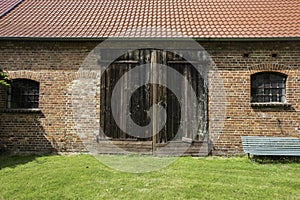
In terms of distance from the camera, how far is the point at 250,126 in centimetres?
754

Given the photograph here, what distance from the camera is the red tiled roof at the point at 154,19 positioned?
7.83 metres

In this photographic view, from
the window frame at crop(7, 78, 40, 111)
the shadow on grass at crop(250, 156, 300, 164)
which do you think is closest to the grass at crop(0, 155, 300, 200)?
the shadow on grass at crop(250, 156, 300, 164)

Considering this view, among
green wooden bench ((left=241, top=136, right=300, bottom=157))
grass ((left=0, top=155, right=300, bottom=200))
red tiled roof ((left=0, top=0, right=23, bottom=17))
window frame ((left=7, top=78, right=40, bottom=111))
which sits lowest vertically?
grass ((left=0, top=155, right=300, bottom=200))

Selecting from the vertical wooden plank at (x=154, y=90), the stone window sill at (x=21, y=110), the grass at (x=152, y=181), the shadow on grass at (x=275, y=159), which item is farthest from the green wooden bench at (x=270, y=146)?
the stone window sill at (x=21, y=110)

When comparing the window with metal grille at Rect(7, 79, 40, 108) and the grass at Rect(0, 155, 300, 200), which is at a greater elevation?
the window with metal grille at Rect(7, 79, 40, 108)

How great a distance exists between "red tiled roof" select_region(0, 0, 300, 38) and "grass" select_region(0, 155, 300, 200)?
151 inches

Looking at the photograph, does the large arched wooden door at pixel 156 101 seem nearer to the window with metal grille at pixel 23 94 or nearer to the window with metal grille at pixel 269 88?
the window with metal grille at pixel 269 88

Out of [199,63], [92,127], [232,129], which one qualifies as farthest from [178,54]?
[92,127]

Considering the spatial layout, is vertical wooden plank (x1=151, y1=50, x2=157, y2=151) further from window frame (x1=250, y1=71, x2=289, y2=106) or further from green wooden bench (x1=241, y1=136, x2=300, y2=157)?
window frame (x1=250, y1=71, x2=289, y2=106)

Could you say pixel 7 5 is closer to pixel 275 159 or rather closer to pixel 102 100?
pixel 102 100

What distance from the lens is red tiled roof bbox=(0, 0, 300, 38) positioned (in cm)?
783

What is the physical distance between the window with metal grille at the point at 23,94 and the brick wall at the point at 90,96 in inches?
9.8

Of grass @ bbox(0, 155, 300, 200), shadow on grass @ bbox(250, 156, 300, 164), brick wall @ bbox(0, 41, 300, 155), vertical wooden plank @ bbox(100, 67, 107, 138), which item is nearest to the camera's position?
grass @ bbox(0, 155, 300, 200)

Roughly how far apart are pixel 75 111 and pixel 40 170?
2319 millimetres
